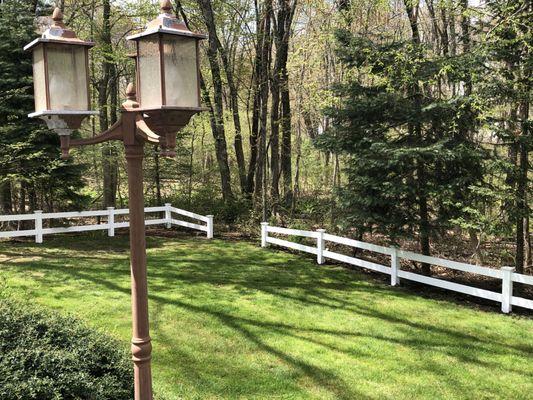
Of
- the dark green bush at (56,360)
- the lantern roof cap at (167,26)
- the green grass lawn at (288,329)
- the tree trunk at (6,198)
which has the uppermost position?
the lantern roof cap at (167,26)

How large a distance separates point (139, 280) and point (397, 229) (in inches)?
286

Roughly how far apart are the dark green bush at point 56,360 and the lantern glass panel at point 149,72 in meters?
2.17

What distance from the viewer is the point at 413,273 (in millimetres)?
9336

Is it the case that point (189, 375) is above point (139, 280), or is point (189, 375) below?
below

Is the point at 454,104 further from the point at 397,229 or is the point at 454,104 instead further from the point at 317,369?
the point at 317,369

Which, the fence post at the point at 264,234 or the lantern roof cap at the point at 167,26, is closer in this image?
the lantern roof cap at the point at 167,26

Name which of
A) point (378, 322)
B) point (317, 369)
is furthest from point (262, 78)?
point (317, 369)

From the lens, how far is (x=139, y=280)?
120 inches

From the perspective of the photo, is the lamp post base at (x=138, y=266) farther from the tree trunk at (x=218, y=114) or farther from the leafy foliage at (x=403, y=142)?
the tree trunk at (x=218, y=114)

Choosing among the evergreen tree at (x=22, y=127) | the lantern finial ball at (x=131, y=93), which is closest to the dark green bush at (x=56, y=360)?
the lantern finial ball at (x=131, y=93)

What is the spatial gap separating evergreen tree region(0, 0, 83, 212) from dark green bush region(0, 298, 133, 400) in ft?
28.1

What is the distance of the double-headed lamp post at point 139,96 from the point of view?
8.76 ft

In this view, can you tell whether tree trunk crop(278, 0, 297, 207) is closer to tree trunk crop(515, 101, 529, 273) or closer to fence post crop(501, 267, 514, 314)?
tree trunk crop(515, 101, 529, 273)

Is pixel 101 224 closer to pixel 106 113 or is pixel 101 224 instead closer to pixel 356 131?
pixel 106 113
